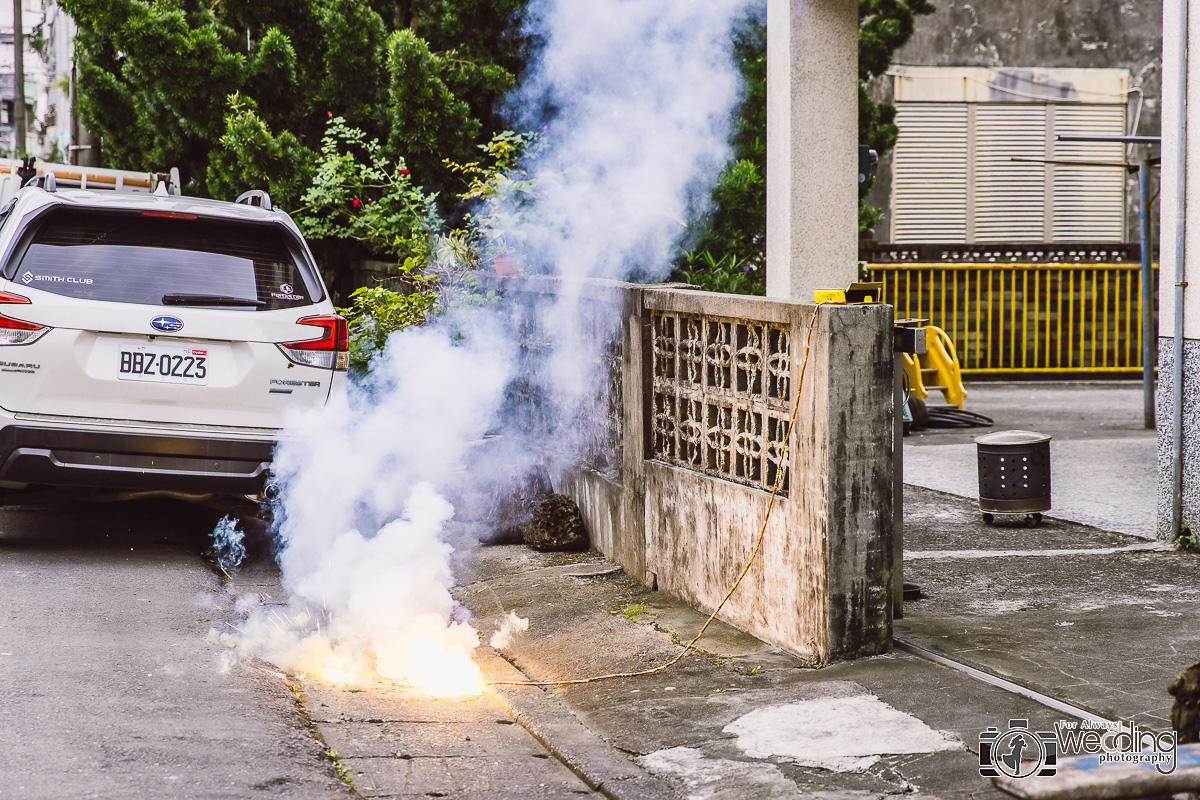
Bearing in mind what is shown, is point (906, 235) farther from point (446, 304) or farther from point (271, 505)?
point (271, 505)

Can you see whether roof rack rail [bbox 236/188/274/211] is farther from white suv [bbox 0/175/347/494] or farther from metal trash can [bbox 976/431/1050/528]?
metal trash can [bbox 976/431/1050/528]

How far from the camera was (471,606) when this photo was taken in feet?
22.3

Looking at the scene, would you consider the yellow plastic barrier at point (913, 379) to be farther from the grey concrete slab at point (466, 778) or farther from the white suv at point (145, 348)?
the grey concrete slab at point (466, 778)

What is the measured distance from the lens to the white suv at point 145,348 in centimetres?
686

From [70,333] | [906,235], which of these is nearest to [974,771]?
[70,333]

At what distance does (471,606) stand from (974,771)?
126 inches

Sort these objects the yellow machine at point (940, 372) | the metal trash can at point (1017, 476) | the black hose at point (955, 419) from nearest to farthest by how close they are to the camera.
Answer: the metal trash can at point (1017, 476) → the black hose at point (955, 419) → the yellow machine at point (940, 372)

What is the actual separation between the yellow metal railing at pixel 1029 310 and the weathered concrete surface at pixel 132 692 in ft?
40.6

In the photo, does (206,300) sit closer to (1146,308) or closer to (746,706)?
(746,706)

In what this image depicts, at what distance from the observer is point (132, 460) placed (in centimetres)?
699

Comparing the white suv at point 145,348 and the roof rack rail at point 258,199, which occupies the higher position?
the roof rack rail at point 258,199

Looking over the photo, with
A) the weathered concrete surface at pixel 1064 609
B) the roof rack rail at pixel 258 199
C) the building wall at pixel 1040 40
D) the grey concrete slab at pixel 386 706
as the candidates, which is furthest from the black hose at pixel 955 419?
the grey concrete slab at pixel 386 706

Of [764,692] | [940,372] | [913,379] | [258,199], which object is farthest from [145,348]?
[940,372]

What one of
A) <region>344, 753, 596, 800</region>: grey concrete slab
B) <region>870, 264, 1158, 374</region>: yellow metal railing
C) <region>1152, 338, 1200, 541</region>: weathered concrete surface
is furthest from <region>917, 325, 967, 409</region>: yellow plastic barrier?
<region>344, 753, 596, 800</region>: grey concrete slab
